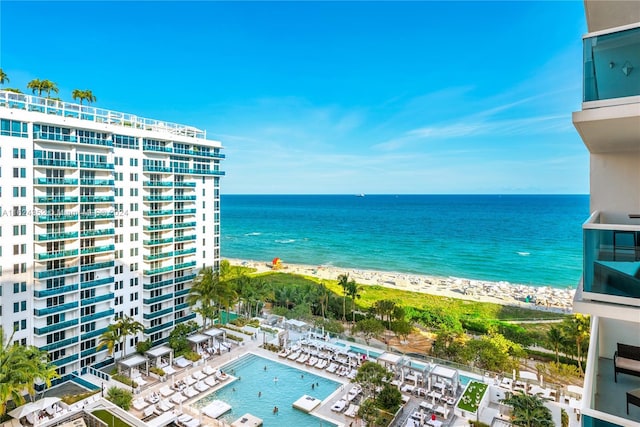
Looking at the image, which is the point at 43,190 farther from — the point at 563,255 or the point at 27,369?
the point at 563,255

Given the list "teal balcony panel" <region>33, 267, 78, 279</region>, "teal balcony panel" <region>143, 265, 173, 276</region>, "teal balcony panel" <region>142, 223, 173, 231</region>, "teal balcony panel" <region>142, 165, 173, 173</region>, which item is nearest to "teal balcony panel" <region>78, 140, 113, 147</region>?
"teal balcony panel" <region>142, 165, 173, 173</region>

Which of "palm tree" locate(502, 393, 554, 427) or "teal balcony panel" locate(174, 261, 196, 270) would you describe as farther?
"teal balcony panel" locate(174, 261, 196, 270)

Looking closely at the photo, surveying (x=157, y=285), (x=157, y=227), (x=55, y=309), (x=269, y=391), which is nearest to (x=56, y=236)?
(x=55, y=309)

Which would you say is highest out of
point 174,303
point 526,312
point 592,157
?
point 592,157

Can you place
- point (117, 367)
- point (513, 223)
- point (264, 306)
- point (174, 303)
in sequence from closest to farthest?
point (117, 367), point (174, 303), point (264, 306), point (513, 223)

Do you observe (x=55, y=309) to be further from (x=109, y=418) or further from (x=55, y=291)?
(x=109, y=418)

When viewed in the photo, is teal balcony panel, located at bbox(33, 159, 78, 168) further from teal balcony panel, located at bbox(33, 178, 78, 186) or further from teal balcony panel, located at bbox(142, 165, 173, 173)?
teal balcony panel, located at bbox(142, 165, 173, 173)

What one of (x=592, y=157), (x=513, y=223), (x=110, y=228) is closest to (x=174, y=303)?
(x=110, y=228)
